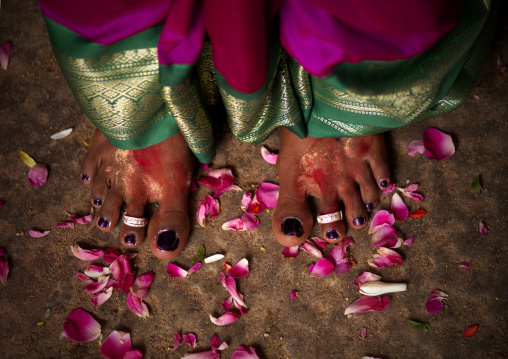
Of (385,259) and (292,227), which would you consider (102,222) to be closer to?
(292,227)

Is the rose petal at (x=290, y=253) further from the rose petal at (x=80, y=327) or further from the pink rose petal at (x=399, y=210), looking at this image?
the rose petal at (x=80, y=327)

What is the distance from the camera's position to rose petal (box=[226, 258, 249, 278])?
3.31 feet

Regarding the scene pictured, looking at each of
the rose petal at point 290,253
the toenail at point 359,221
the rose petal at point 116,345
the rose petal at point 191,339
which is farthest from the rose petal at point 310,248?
the rose petal at point 116,345

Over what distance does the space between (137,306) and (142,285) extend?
5 centimetres

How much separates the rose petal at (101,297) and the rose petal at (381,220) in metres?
0.72

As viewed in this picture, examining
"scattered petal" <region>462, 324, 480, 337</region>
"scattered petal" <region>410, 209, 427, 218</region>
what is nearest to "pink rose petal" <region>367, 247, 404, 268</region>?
"scattered petal" <region>410, 209, 427, 218</region>

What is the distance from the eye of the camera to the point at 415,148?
1.10 meters

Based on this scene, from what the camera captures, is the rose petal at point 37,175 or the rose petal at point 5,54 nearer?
the rose petal at point 37,175

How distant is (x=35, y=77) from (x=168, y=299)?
0.81 meters

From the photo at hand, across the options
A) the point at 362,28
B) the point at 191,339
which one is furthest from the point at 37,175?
the point at 362,28

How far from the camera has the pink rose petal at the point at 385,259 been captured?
1.01m

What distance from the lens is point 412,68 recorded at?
65cm

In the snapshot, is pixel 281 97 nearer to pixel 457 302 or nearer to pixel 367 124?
pixel 367 124

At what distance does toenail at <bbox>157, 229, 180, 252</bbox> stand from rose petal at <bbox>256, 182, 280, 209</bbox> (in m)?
0.26
